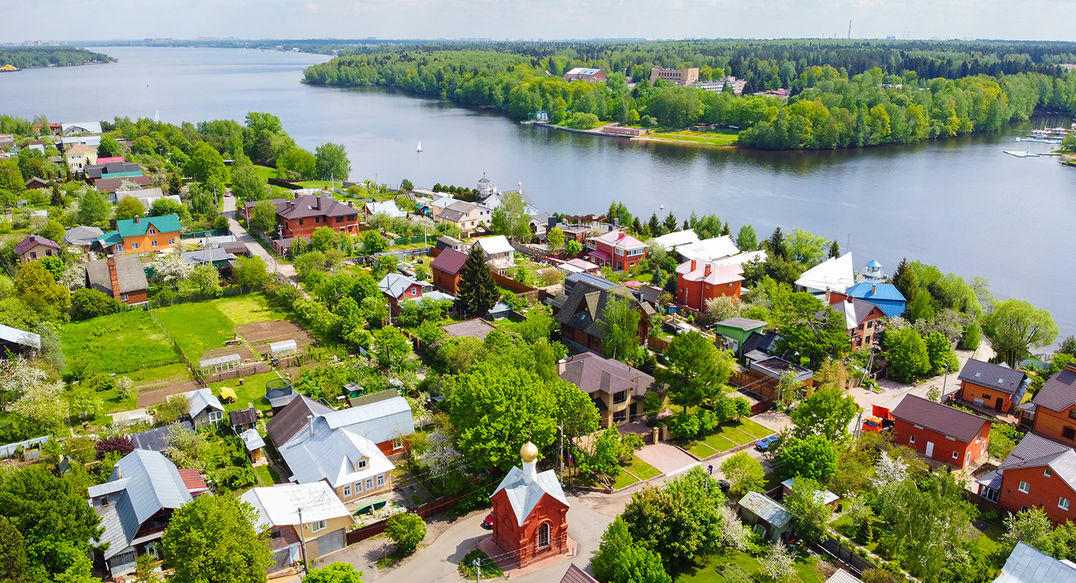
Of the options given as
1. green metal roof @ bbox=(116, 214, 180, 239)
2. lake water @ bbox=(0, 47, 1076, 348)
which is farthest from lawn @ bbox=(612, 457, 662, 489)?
green metal roof @ bbox=(116, 214, 180, 239)

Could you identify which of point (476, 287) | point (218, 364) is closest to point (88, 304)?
point (218, 364)

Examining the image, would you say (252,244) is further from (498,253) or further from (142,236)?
(498,253)

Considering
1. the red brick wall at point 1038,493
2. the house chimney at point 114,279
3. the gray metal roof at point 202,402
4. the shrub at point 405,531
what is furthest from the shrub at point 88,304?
the red brick wall at point 1038,493

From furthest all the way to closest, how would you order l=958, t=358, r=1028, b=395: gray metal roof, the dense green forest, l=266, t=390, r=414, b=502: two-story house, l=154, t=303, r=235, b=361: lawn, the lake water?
the dense green forest < the lake water < l=154, t=303, r=235, b=361: lawn < l=958, t=358, r=1028, b=395: gray metal roof < l=266, t=390, r=414, b=502: two-story house

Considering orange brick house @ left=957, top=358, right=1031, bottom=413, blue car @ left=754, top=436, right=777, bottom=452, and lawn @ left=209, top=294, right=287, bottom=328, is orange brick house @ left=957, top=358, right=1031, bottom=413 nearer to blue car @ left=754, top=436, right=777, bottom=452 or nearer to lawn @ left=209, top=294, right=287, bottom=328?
blue car @ left=754, top=436, right=777, bottom=452

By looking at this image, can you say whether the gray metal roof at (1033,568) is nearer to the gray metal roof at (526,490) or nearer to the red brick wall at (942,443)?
the red brick wall at (942,443)

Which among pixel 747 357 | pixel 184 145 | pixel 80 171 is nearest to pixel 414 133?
pixel 184 145

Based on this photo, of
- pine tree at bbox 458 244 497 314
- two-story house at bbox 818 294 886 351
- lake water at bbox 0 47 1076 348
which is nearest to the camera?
two-story house at bbox 818 294 886 351
